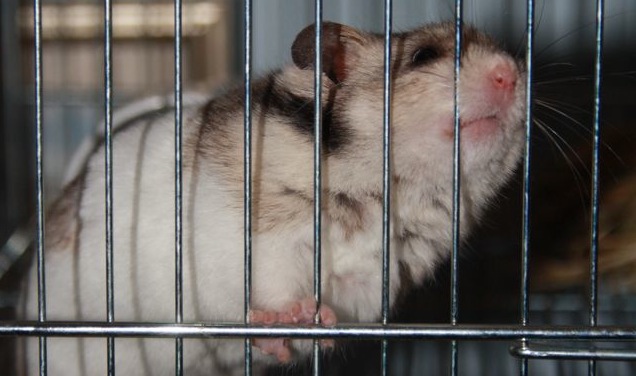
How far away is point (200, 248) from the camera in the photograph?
4.30 ft

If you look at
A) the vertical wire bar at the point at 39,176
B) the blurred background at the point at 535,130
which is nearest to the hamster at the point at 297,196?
the vertical wire bar at the point at 39,176

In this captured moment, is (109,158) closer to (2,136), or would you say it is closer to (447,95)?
(447,95)

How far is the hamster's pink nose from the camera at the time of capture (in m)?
1.22

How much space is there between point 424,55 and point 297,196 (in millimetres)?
298

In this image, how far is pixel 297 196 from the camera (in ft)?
4.21

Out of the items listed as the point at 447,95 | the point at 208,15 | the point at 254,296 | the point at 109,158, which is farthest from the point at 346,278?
the point at 208,15

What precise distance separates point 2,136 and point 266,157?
43.9 inches

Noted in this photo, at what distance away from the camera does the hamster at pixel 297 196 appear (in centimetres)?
124

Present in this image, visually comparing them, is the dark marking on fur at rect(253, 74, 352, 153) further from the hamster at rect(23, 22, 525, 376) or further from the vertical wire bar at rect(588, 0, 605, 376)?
the vertical wire bar at rect(588, 0, 605, 376)

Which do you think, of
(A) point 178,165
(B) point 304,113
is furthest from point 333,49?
(A) point 178,165

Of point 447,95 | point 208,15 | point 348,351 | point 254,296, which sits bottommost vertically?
point 348,351

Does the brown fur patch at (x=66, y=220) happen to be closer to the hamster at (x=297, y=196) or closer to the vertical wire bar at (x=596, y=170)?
the hamster at (x=297, y=196)

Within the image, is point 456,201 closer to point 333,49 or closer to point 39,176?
point 333,49

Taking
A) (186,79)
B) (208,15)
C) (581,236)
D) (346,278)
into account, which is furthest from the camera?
(186,79)
